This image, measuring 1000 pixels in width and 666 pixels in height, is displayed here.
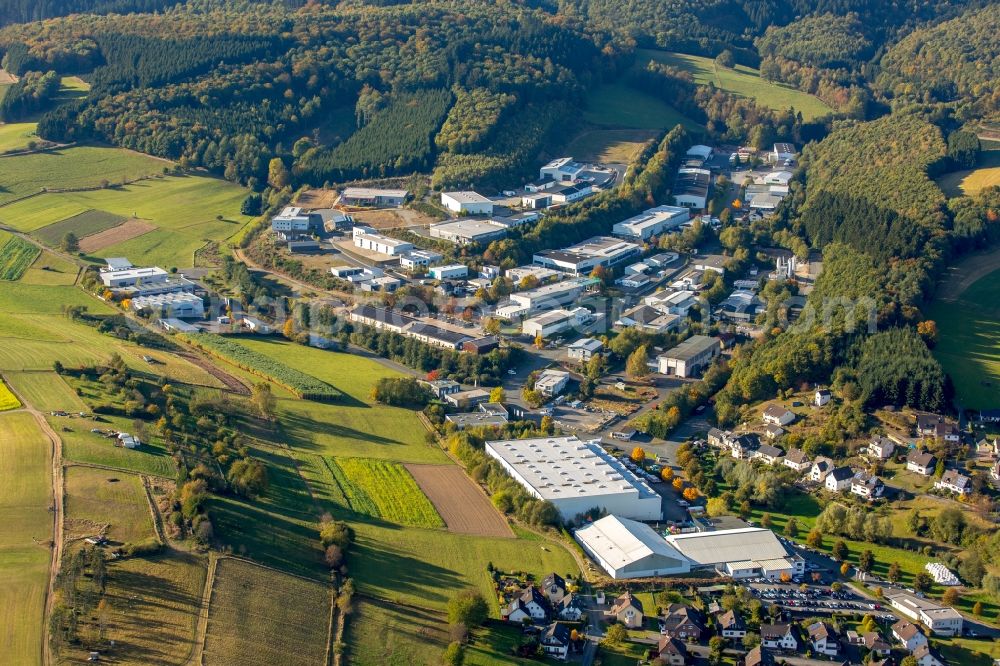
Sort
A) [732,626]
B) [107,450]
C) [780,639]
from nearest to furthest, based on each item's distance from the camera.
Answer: [780,639]
[732,626]
[107,450]

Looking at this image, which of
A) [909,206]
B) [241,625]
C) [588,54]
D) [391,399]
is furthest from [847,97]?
[241,625]

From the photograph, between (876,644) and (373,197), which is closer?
(876,644)

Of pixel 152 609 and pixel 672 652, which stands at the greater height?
pixel 152 609

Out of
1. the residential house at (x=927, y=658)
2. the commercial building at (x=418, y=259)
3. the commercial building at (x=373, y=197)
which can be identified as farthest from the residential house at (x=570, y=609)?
the commercial building at (x=373, y=197)

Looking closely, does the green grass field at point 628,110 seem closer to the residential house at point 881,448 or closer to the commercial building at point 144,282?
the commercial building at point 144,282

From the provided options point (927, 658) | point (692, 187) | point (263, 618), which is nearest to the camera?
point (263, 618)

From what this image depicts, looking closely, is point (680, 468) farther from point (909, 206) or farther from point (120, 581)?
point (909, 206)

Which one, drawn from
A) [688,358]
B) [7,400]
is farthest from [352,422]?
[688,358]

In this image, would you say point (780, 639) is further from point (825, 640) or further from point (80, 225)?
point (80, 225)
